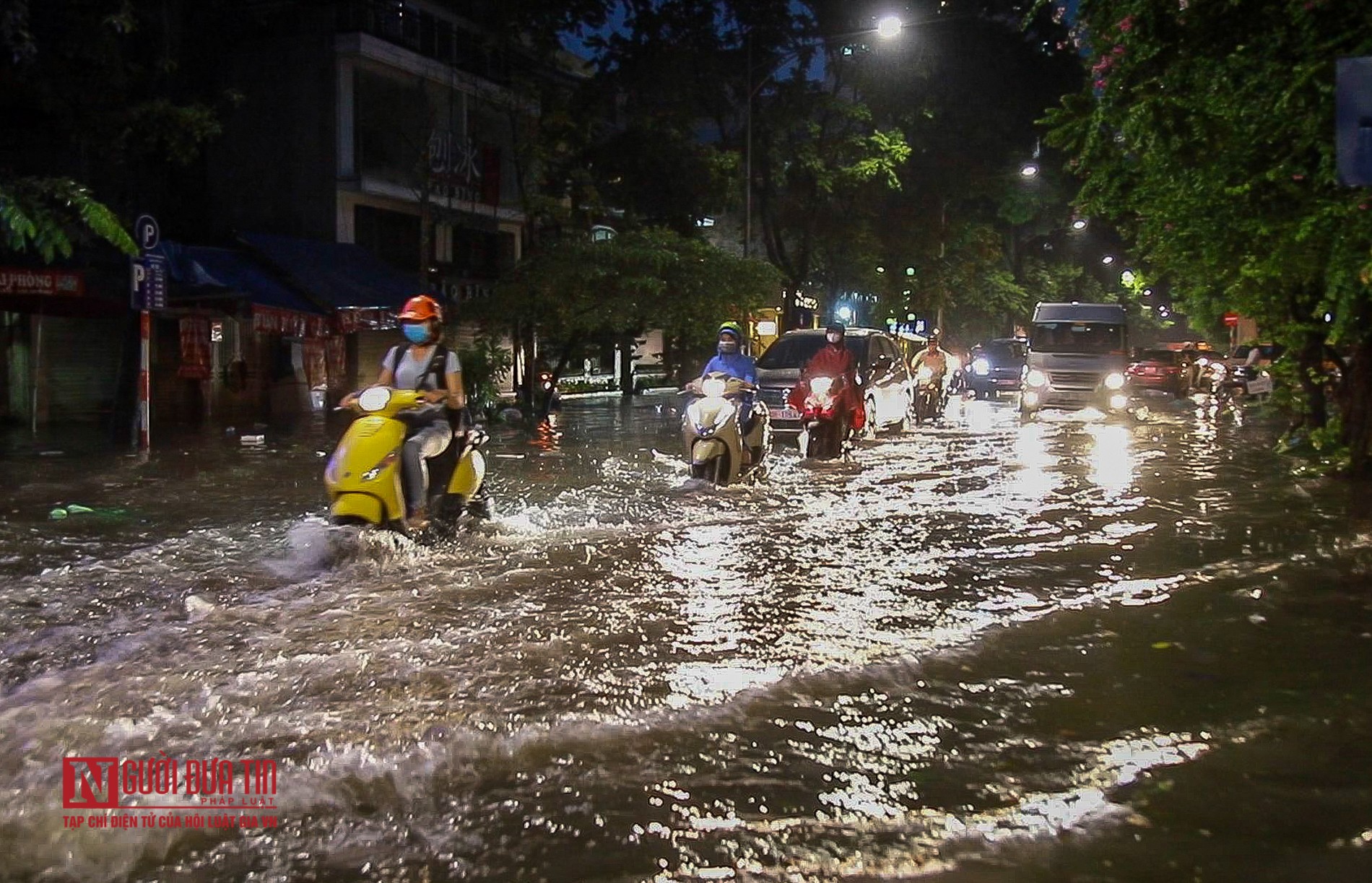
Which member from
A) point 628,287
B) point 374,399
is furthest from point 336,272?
point 374,399

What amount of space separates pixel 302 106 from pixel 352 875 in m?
24.0

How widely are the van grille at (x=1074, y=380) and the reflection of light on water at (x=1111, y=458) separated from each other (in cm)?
327

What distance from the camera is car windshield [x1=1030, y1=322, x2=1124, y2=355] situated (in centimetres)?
2583

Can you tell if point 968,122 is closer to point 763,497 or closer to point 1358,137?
point 763,497

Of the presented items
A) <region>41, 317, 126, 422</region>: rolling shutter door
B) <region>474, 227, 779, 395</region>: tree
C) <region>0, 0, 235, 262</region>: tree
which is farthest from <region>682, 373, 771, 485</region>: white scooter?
<region>41, 317, 126, 422</region>: rolling shutter door

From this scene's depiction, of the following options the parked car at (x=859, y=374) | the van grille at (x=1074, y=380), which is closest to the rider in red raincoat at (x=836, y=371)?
the parked car at (x=859, y=374)

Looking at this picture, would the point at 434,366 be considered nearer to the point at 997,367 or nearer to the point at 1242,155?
the point at 1242,155

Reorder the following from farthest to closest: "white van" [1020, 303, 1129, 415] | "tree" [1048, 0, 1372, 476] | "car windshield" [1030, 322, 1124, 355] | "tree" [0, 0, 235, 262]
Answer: "car windshield" [1030, 322, 1124, 355], "white van" [1020, 303, 1129, 415], "tree" [0, 0, 235, 262], "tree" [1048, 0, 1372, 476]

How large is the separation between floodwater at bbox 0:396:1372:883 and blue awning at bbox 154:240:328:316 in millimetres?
9447

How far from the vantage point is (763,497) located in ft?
37.1

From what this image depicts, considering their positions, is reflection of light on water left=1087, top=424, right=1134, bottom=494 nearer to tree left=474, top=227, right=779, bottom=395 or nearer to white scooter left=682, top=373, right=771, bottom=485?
white scooter left=682, top=373, right=771, bottom=485

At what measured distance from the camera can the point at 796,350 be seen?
19.5 meters

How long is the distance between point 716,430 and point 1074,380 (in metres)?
15.3

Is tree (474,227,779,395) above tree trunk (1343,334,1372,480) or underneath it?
above
